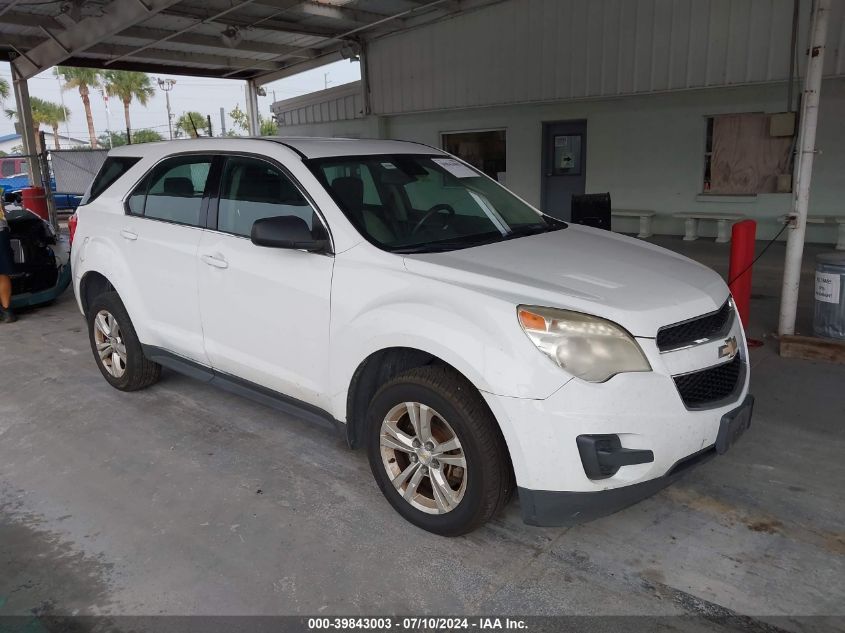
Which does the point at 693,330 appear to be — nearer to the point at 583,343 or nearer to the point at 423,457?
the point at 583,343

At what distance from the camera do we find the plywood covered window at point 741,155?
11.2 metres

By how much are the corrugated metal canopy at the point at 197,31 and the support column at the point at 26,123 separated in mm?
324

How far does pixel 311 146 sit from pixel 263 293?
0.91 m

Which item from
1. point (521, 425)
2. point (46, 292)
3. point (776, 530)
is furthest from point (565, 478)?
point (46, 292)

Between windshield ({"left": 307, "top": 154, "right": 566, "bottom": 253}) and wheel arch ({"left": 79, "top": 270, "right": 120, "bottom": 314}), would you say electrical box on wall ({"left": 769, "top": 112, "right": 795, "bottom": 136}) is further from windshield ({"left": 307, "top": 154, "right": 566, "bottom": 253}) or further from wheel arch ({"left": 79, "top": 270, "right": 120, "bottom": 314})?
wheel arch ({"left": 79, "top": 270, "right": 120, "bottom": 314})

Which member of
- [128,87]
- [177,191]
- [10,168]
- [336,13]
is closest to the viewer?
[177,191]

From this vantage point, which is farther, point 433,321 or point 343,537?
point 343,537

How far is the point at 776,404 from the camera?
14.7 ft

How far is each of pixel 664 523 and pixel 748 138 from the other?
10078mm

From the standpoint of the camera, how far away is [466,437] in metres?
2.73

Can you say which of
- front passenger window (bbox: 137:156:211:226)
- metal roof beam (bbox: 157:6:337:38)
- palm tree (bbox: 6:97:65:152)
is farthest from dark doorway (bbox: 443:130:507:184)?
palm tree (bbox: 6:97:65:152)

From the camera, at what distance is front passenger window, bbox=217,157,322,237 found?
355cm

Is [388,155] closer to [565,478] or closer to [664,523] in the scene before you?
[565,478]

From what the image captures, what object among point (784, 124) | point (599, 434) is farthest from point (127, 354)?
point (784, 124)
